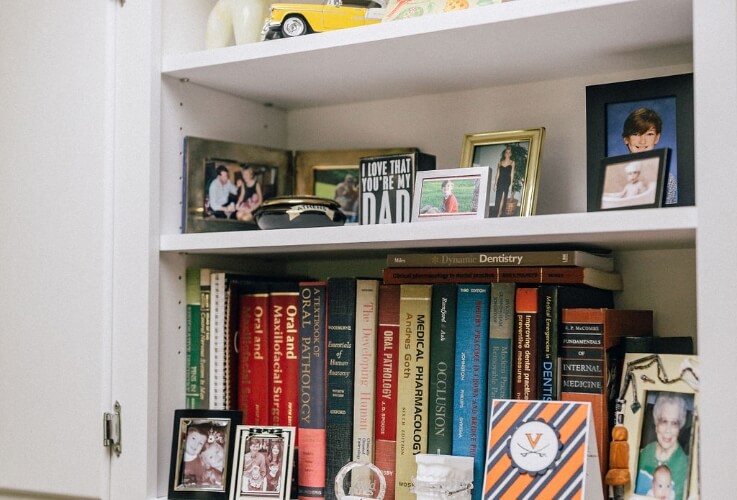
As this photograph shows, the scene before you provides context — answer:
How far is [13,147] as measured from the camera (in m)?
1.68

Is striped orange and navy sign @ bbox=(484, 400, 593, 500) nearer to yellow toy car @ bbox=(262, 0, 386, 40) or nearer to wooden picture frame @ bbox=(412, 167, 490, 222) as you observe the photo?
wooden picture frame @ bbox=(412, 167, 490, 222)

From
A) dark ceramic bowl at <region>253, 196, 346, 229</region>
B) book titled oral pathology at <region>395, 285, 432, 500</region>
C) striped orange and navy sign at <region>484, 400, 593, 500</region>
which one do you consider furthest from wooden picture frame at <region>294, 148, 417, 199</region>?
striped orange and navy sign at <region>484, 400, 593, 500</region>

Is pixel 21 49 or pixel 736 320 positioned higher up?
pixel 21 49

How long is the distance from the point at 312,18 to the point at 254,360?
22.7 inches

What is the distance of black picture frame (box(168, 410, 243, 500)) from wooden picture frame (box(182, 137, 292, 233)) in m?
0.32

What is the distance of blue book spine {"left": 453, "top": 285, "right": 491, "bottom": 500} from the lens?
1.36 meters

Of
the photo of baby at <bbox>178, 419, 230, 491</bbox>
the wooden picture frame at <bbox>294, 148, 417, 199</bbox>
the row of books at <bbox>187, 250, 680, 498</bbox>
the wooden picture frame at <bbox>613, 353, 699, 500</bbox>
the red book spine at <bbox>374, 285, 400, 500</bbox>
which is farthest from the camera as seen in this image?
the wooden picture frame at <bbox>294, 148, 417, 199</bbox>

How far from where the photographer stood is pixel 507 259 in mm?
1382

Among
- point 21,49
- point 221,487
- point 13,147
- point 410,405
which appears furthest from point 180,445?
point 21,49

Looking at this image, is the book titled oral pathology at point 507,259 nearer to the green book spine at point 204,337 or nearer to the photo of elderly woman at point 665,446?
the photo of elderly woman at point 665,446

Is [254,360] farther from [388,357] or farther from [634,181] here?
[634,181]

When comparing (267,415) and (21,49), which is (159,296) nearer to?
(267,415)

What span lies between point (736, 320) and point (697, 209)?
139mm

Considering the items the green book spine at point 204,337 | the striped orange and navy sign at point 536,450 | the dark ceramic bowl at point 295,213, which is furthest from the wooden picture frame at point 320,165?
the striped orange and navy sign at point 536,450
